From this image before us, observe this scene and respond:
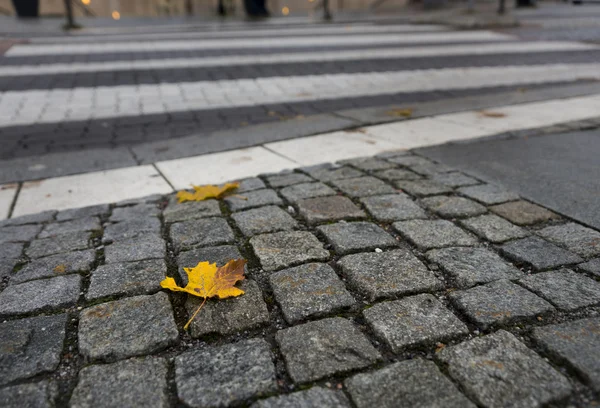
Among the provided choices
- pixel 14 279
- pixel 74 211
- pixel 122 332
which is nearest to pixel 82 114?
pixel 74 211

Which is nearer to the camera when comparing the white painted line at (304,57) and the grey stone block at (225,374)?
the grey stone block at (225,374)

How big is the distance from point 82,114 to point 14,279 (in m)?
3.39

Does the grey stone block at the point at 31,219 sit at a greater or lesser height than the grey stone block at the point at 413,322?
greater

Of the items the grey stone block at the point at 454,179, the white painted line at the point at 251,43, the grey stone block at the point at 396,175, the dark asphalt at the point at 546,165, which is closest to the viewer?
the dark asphalt at the point at 546,165

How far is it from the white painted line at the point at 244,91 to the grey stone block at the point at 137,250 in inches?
122

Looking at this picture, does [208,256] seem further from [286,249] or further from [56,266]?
[56,266]

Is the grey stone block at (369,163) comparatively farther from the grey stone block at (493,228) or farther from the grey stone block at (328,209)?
the grey stone block at (493,228)

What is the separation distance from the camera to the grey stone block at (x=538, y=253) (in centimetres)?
203

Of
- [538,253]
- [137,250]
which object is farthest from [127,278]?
[538,253]

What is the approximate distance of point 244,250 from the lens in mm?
2211

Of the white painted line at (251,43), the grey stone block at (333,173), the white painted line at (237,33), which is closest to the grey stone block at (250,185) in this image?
the grey stone block at (333,173)

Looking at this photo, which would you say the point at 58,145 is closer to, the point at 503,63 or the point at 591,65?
the point at 503,63

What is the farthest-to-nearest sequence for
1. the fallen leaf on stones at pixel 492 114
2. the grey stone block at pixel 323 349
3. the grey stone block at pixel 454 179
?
1. the fallen leaf on stones at pixel 492 114
2. the grey stone block at pixel 454 179
3. the grey stone block at pixel 323 349

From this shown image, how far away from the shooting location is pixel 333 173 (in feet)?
10.5
